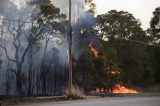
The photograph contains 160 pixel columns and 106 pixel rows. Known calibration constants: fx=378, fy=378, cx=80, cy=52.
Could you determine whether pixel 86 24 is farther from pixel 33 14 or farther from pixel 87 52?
pixel 33 14

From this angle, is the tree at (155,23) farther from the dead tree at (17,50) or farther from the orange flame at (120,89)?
the dead tree at (17,50)

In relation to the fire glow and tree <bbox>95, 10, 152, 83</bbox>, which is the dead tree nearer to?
the fire glow

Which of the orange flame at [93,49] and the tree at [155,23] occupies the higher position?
the tree at [155,23]

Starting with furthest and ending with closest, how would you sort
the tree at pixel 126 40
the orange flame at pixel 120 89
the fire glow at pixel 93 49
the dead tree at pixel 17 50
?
the tree at pixel 126 40, the orange flame at pixel 120 89, the fire glow at pixel 93 49, the dead tree at pixel 17 50

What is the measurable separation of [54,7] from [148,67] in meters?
19.0

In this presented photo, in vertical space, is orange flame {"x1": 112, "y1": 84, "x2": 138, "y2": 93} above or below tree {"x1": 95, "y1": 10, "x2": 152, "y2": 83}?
below

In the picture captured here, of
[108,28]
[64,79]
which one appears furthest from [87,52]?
[108,28]

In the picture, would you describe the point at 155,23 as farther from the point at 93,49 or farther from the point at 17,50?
the point at 17,50

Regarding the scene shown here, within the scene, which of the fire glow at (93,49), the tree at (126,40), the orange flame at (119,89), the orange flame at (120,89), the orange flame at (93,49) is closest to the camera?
the fire glow at (93,49)

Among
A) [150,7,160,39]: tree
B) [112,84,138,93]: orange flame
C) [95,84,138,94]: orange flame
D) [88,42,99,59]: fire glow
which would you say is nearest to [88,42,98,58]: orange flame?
[88,42,99,59]: fire glow

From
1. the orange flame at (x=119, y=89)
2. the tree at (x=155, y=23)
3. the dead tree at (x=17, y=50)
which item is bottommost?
the orange flame at (x=119, y=89)

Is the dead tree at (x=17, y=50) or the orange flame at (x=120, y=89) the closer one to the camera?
the dead tree at (x=17, y=50)

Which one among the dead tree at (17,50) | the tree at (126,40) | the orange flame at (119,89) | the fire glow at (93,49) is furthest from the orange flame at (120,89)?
the dead tree at (17,50)

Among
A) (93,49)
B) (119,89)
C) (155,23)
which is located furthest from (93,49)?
(155,23)
